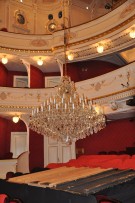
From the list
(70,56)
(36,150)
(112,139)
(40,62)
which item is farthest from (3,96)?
(112,139)

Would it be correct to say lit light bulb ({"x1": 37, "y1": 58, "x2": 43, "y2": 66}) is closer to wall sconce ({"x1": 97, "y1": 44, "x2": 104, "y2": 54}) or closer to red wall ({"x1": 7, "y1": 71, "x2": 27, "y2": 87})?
red wall ({"x1": 7, "y1": 71, "x2": 27, "y2": 87})

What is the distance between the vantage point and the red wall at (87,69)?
11531 millimetres

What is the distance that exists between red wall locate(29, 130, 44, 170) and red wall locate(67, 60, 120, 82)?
336cm

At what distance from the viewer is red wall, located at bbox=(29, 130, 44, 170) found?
35.4 feet

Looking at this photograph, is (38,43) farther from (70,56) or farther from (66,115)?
(66,115)

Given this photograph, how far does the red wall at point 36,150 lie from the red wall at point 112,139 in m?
1.79

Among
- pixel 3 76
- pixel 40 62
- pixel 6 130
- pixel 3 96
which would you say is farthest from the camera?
pixel 3 76

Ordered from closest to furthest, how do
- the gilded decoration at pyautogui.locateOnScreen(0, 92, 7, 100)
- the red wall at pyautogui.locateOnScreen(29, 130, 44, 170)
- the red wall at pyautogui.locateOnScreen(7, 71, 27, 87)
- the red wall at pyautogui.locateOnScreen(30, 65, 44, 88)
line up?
the gilded decoration at pyautogui.locateOnScreen(0, 92, 7, 100)
the red wall at pyautogui.locateOnScreen(29, 130, 44, 170)
the red wall at pyautogui.locateOnScreen(30, 65, 44, 88)
the red wall at pyautogui.locateOnScreen(7, 71, 27, 87)

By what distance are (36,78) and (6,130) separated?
3.09m

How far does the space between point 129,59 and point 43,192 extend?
9477 mm

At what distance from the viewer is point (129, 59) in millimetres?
11922

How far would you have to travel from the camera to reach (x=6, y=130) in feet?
38.0

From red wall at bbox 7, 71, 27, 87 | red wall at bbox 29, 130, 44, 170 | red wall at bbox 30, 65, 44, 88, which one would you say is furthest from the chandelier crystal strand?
red wall at bbox 7, 71, 27, 87

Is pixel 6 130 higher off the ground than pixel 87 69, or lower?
lower
